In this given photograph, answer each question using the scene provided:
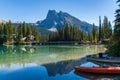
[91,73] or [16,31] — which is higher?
[16,31]

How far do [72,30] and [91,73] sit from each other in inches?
3917

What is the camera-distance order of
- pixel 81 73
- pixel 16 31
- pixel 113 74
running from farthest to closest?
pixel 16 31, pixel 81 73, pixel 113 74

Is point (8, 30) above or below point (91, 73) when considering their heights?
above

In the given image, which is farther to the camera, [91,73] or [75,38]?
[75,38]

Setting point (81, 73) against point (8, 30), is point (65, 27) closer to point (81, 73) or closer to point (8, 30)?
point (8, 30)

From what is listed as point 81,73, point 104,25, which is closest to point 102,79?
point 81,73

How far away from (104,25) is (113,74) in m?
84.2

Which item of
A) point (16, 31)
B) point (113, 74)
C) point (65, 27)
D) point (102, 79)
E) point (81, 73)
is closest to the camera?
point (102, 79)

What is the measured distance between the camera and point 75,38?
125m

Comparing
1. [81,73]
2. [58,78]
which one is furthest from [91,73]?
[58,78]

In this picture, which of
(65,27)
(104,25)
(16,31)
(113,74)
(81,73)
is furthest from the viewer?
(65,27)

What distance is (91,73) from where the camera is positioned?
27.9m

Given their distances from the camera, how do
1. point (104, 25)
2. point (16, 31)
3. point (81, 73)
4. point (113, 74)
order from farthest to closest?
point (16, 31) → point (104, 25) → point (81, 73) → point (113, 74)

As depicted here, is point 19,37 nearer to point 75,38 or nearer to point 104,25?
point 75,38
